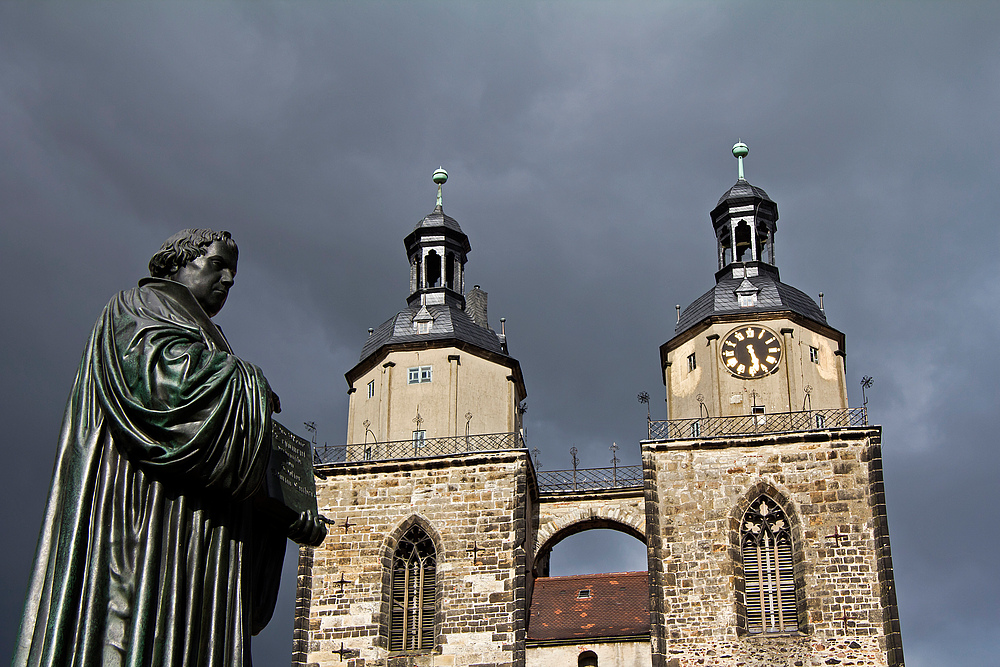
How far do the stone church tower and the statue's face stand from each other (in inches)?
860

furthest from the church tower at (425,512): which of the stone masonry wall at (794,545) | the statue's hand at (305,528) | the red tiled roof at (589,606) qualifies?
the statue's hand at (305,528)

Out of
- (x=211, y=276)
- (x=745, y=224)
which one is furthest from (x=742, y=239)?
(x=211, y=276)

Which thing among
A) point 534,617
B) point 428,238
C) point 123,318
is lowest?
point 123,318

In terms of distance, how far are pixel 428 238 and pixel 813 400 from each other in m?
10.8

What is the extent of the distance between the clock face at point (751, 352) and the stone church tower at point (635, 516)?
4cm

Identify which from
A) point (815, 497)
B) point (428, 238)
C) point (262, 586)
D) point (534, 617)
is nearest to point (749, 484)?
point (815, 497)

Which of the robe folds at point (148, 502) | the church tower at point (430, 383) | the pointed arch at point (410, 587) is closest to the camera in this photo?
the robe folds at point (148, 502)

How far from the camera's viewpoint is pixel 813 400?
28.2 metres

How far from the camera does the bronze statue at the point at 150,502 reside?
3.92 metres

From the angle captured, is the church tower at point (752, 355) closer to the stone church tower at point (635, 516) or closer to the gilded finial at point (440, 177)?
the stone church tower at point (635, 516)

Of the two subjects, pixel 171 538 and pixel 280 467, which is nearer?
pixel 171 538

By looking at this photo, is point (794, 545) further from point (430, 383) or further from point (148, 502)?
point (148, 502)

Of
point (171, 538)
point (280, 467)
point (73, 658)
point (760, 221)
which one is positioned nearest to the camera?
point (73, 658)

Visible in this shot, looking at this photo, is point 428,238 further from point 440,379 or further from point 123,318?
point 123,318
